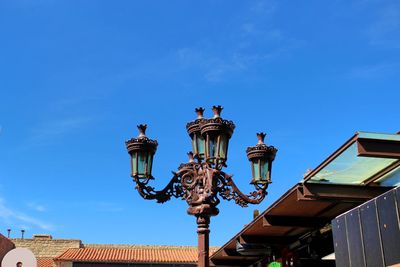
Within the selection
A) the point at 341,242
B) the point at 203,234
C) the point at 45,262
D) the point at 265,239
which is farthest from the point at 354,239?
the point at 45,262

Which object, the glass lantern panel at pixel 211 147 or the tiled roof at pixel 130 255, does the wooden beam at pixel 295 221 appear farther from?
the tiled roof at pixel 130 255

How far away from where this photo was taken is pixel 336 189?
843 centimetres

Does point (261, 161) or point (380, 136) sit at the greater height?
point (261, 161)

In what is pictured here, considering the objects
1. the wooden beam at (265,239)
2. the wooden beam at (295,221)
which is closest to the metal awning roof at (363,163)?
the wooden beam at (295,221)

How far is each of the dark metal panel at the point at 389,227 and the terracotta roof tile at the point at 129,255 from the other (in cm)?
3284

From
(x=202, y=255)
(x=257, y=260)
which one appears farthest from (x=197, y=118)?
(x=257, y=260)

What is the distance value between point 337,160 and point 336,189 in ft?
4.20

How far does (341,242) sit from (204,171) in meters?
2.49

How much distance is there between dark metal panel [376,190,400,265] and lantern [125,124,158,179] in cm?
404

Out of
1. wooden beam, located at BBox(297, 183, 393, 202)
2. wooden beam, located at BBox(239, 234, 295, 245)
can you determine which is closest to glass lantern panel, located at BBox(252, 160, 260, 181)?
wooden beam, located at BBox(297, 183, 393, 202)

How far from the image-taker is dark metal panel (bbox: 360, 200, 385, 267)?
24.2 ft

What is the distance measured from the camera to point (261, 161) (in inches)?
392

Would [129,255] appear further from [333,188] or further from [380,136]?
[380,136]

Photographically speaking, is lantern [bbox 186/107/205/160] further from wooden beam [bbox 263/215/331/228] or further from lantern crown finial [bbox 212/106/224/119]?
wooden beam [bbox 263/215/331/228]
